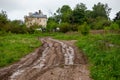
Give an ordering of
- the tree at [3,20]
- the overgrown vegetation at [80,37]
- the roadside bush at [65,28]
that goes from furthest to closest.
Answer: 1. the roadside bush at [65,28]
2. the tree at [3,20]
3. the overgrown vegetation at [80,37]

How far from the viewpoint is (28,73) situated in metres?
16.8

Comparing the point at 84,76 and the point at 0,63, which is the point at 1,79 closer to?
the point at 84,76

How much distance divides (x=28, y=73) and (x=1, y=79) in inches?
72.6

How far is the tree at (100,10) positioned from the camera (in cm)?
12285

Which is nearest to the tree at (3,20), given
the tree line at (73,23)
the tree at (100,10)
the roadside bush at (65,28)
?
the tree line at (73,23)

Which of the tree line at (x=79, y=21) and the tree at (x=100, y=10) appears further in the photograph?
the tree at (x=100, y=10)

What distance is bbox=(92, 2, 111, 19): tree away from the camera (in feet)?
403

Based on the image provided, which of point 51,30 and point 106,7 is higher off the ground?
point 106,7

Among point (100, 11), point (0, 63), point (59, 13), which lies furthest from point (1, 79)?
point (100, 11)

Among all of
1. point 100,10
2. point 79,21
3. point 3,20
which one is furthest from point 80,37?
point 100,10

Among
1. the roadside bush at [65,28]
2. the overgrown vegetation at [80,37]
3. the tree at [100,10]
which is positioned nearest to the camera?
the overgrown vegetation at [80,37]

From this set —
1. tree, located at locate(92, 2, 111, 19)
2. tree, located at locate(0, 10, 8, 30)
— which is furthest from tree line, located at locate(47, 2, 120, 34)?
tree, located at locate(0, 10, 8, 30)

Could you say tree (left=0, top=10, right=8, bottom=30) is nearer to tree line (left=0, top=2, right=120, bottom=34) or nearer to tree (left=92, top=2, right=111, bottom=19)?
tree line (left=0, top=2, right=120, bottom=34)

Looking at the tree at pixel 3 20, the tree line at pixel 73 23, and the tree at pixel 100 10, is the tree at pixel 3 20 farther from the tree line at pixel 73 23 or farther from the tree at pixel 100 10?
the tree at pixel 100 10
